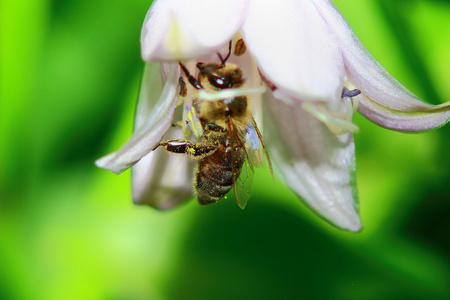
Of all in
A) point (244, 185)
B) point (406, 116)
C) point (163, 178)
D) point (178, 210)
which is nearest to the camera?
point (406, 116)

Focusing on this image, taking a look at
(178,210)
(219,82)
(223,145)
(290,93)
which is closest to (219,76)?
(219,82)

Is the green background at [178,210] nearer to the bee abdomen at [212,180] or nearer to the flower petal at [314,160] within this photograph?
the flower petal at [314,160]

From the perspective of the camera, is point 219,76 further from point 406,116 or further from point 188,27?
point 406,116

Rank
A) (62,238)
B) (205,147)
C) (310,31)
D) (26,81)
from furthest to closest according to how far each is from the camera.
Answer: (62,238)
(26,81)
(205,147)
(310,31)

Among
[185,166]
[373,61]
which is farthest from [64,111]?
[373,61]

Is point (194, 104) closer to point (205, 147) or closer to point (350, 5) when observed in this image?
point (205, 147)

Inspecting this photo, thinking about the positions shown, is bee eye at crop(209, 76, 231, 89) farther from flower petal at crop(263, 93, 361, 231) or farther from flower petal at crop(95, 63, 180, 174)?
flower petal at crop(263, 93, 361, 231)

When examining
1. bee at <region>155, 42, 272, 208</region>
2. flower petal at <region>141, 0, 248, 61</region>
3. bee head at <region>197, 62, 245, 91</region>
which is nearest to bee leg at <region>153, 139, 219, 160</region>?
bee at <region>155, 42, 272, 208</region>
